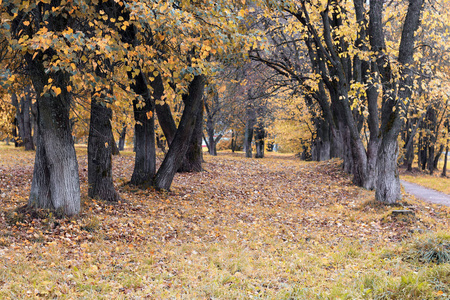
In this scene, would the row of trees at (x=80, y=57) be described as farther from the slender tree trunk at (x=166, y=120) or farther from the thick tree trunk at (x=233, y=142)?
the thick tree trunk at (x=233, y=142)

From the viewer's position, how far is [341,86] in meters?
12.8

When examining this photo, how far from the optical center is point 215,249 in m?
6.80

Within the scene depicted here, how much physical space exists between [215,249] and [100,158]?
431 cm

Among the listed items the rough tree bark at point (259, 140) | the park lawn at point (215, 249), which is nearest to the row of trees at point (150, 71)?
the park lawn at point (215, 249)

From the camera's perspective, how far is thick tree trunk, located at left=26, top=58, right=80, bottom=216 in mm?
7121

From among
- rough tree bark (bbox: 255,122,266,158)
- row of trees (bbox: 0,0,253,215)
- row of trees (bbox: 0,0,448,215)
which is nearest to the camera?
row of trees (bbox: 0,0,253,215)

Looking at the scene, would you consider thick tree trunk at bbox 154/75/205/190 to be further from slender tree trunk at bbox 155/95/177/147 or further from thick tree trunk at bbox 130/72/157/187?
slender tree trunk at bbox 155/95/177/147

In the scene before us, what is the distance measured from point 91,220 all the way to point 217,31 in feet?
15.2

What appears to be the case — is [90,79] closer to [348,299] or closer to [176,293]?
[176,293]

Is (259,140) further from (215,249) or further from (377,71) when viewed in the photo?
(215,249)

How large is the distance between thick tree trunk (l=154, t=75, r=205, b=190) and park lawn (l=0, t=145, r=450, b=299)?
52 cm

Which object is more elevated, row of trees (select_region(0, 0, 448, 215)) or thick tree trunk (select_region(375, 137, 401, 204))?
row of trees (select_region(0, 0, 448, 215))

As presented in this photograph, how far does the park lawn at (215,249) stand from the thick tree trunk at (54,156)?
345 mm

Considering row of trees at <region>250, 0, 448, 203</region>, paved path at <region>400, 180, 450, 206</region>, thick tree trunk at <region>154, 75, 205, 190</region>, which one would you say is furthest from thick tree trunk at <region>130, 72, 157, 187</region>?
paved path at <region>400, 180, 450, 206</region>
